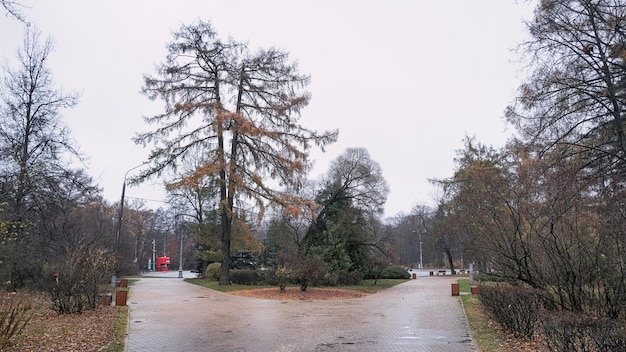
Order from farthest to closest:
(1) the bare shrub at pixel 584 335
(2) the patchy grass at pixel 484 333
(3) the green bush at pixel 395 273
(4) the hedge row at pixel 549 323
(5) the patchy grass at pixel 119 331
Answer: (3) the green bush at pixel 395 273 → (5) the patchy grass at pixel 119 331 → (2) the patchy grass at pixel 484 333 → (4) the hedge row at pixel 549 323 → (1) the bare shrub at pixel 584 335

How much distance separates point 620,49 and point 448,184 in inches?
1368

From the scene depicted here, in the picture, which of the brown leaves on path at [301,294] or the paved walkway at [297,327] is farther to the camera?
the brown leaves on path at [301,294]

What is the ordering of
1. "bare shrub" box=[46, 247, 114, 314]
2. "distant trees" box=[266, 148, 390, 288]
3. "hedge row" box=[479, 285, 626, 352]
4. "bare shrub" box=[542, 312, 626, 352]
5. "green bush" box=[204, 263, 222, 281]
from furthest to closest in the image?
"green bush" box=[204, 263, 222, 281], "distant trees" box=[266, 148, 390, 288], "bare shrub" box=[46, 247, 114, 314], "hedge row" box=[479, 285, 626, 352], "bare shrub" box=[542, 312, 626, 352]

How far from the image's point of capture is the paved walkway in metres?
9.22

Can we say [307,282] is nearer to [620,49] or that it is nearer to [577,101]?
[577,101]

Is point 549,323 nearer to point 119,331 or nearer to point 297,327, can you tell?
point 297,327

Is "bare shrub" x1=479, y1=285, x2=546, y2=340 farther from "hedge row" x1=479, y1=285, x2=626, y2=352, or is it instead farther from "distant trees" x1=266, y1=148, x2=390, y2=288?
"distant trees" x1=266, y1=148, x2=390, y2=288

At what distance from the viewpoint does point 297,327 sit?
452 inches

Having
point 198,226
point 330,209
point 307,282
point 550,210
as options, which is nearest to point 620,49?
point 550,210

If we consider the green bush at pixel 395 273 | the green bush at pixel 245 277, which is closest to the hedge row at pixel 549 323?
the green bush at pixel 245 277

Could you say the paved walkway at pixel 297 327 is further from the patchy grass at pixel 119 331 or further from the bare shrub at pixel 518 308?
the bare shrub at pixel 518 308

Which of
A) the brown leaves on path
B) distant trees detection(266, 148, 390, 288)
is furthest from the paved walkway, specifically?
distant trees detection(266, 148, 390, 288)

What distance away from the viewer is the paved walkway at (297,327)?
922cm

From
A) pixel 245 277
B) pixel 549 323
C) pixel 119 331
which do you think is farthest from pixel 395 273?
pixel 549 323
